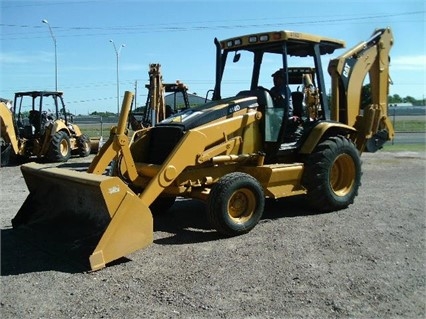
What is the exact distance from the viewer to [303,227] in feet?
22.0

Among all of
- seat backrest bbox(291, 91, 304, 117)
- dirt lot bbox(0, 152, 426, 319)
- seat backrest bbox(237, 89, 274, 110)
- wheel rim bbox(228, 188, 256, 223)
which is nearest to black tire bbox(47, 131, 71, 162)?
dirt lot bbox(0, 152, 426, 319)

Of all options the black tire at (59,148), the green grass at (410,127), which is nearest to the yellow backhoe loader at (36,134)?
the black tire at (59,148)

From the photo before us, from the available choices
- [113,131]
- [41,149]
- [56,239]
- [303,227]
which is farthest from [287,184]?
[41,149]

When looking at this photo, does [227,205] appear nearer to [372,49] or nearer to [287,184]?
[287,184]

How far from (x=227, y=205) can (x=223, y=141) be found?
1.06m

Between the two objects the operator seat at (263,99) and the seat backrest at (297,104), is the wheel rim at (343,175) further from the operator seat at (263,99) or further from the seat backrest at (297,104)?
the operator seat at (263,99)

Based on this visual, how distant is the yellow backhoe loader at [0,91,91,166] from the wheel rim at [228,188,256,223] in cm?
1050

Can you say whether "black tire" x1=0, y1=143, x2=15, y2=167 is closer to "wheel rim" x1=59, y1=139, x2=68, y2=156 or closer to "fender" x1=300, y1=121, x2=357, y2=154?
"wheel rim" x1=59, y1=139, x2=68, y2=156

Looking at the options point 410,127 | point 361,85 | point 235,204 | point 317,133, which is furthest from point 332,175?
point 410,127

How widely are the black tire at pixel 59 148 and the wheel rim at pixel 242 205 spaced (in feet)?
34.4

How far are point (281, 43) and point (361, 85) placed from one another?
218 cm

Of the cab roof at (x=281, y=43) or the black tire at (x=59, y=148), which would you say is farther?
the black tire at (x=59, y=148)

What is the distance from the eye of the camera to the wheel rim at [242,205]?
6.32m

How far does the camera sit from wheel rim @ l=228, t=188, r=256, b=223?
6.32m
